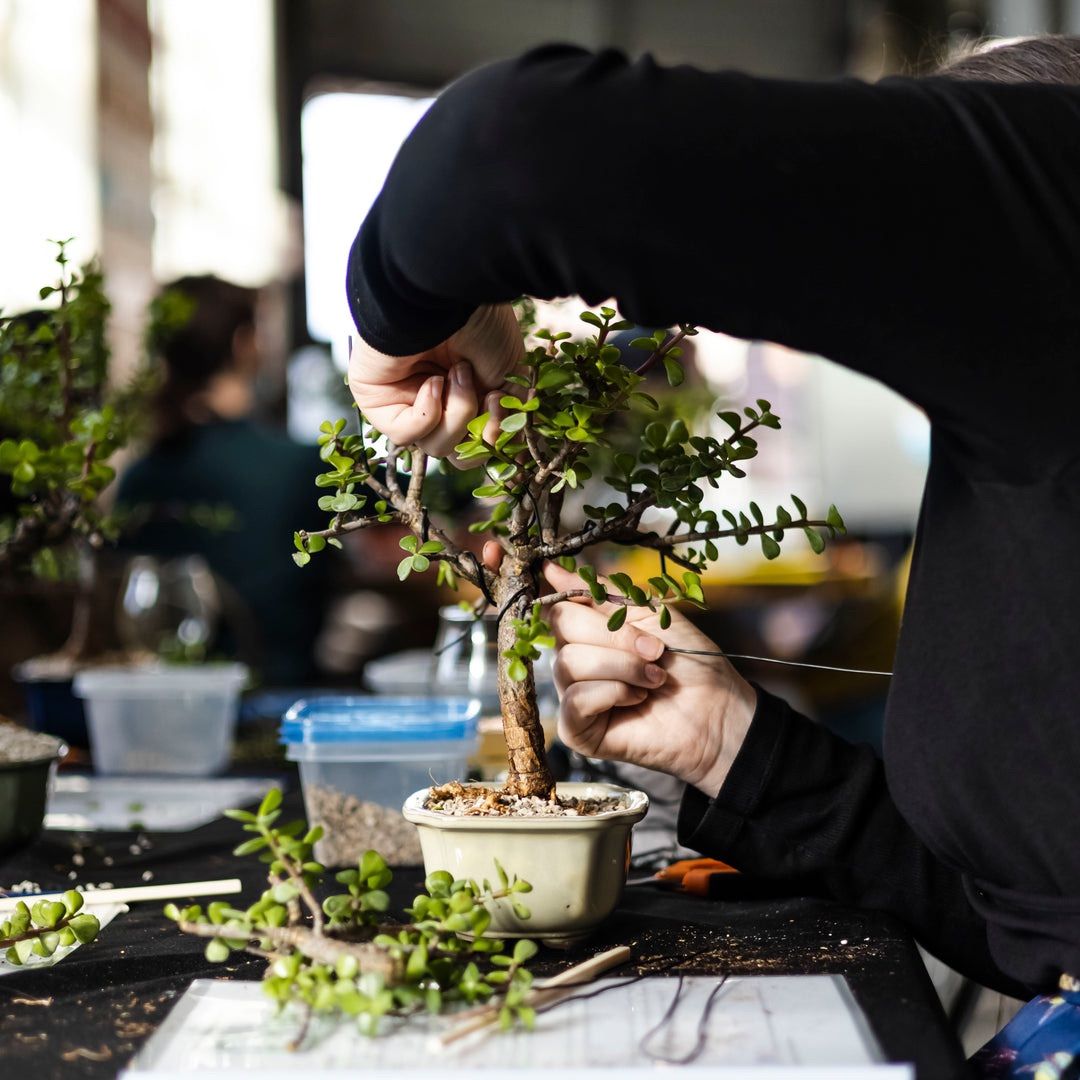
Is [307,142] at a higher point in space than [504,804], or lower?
higher

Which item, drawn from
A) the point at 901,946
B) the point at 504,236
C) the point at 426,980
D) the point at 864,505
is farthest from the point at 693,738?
the point at 864,505

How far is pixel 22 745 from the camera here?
3.59ft

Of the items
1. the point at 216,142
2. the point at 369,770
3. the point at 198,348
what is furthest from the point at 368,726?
the point at 216,142

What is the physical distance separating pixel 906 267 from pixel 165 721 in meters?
1.19

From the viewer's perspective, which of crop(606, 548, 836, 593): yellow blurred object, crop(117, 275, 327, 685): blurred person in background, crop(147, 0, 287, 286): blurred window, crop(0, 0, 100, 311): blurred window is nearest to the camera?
crop(117, 275, 327, 685): blurred person in background

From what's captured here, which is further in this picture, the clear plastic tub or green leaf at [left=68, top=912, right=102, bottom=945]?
the clear plastic tub

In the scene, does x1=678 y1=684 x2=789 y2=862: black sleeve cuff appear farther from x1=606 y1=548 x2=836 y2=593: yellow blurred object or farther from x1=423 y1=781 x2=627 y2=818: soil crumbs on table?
x1=606 y1=548 x2=836 y2=593: yellow blurred object

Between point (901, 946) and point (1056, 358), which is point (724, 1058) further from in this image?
point (1056, 358)

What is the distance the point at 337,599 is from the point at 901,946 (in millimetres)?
3974

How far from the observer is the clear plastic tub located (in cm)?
107

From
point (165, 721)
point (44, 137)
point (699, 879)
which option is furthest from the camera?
point (44, 137)

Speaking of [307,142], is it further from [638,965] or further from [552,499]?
[638,965]

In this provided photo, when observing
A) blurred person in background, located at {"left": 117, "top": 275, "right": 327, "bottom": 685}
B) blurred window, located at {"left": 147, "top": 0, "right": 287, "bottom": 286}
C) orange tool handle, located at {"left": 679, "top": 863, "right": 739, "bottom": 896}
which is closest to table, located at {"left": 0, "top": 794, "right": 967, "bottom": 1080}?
orange tool handle, located at {"left": 679, "top": 863, "right": 739, "bottom": 896}

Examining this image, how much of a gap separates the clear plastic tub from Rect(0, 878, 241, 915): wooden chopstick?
105mm
